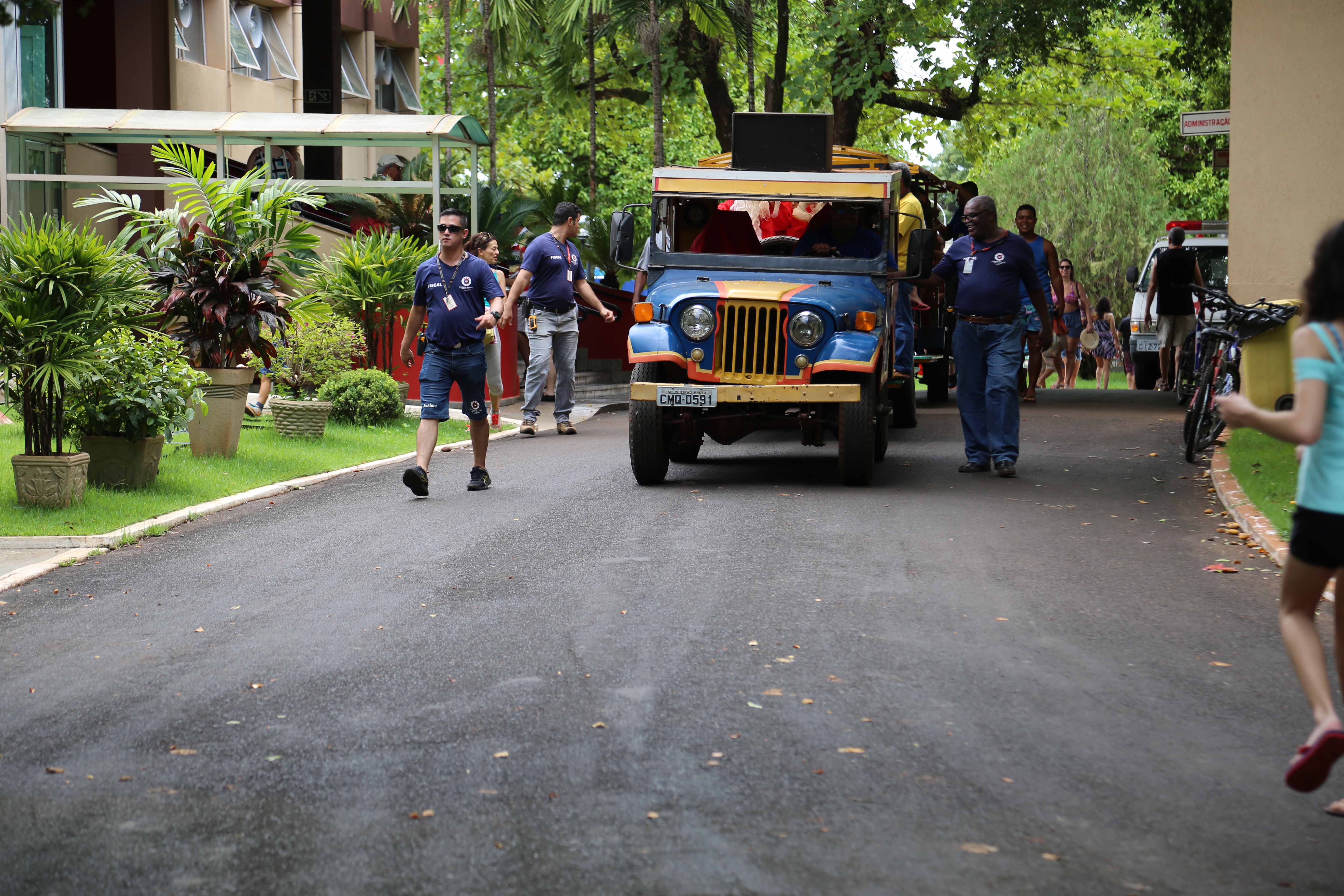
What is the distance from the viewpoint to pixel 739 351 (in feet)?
36.4

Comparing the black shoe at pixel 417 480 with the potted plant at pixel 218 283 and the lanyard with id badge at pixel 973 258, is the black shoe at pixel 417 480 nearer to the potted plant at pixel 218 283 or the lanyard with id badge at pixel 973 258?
the potted plant at pixel 218 283

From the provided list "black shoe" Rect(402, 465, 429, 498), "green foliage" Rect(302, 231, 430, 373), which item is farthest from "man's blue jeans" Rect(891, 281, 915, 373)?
"green foliage" Rect(302, 231, 430, 373)

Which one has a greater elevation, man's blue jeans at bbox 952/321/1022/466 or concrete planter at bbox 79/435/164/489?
man's blue jeans at bbox 952/321/1022/466

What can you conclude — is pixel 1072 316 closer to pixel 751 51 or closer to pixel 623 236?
pixel 751 51

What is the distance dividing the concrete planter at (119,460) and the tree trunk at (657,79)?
1470 centimetres

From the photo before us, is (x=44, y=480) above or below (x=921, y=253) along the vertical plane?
below

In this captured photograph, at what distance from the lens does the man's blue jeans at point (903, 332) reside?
41.8 feet

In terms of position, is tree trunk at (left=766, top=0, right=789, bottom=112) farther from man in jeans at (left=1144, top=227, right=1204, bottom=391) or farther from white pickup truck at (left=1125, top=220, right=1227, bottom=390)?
man in jeans at (left=1144, top=227, right=1204, bottom=391)

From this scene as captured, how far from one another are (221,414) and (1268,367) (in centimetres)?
833

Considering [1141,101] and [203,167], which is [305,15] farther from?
[203,167]

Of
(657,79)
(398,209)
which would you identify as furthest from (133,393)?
(657,79)

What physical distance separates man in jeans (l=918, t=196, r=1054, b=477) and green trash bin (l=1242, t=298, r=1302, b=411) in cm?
164

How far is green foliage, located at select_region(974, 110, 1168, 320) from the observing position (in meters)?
47.0

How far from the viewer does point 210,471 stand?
12078mm
